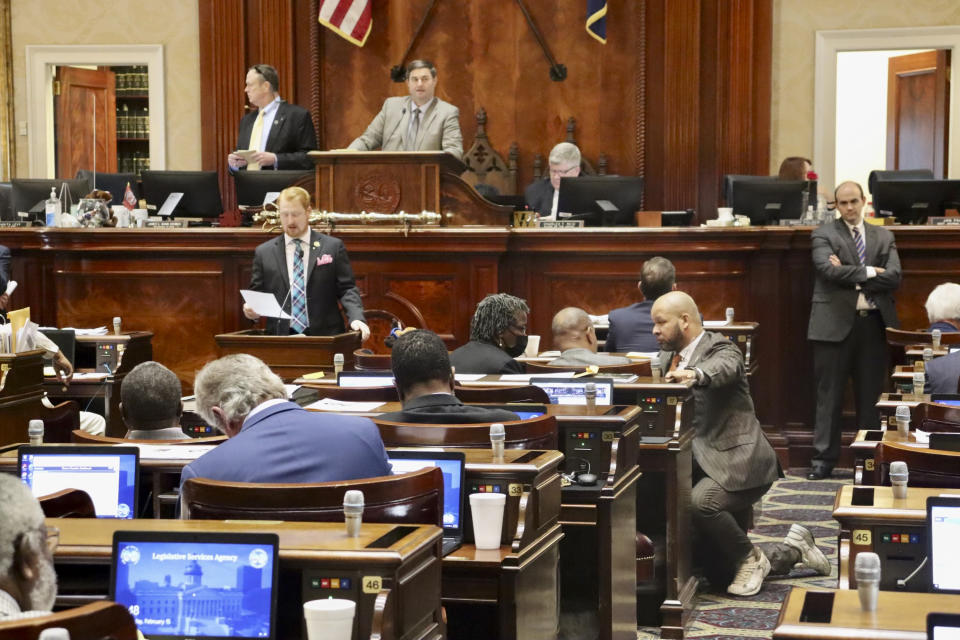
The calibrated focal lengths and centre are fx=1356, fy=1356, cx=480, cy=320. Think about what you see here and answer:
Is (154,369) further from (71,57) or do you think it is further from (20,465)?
(71,57)

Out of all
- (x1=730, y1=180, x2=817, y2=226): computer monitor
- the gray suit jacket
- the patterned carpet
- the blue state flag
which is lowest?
the patterned carpet

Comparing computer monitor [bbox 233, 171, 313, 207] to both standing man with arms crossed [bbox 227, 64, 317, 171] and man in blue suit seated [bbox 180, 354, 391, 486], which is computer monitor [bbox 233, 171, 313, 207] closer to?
standing man with arms crossed [bbox 227, 64, 317, 171]

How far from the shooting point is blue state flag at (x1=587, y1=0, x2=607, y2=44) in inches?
427

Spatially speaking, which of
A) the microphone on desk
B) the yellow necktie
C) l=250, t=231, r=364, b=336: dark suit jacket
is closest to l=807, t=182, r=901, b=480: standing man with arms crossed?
l=250, t=231, r=364, b=336: dark suit jacket

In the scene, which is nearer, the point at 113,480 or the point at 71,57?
the point at 113,480

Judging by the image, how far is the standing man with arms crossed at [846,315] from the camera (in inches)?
305

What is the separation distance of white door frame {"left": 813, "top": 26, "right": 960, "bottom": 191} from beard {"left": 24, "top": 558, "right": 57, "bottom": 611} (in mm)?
9710

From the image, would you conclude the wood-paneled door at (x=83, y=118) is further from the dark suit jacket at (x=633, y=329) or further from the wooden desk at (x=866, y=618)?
the wooden desk at (x=866, y=618)

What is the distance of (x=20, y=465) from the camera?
3.46m

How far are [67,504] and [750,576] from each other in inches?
124

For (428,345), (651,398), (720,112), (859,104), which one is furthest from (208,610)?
(859,104)

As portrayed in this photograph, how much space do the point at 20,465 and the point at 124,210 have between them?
534cm

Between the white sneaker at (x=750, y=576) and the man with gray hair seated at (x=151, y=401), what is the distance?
2.35m

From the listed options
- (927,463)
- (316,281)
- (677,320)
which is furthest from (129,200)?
(927,463)
